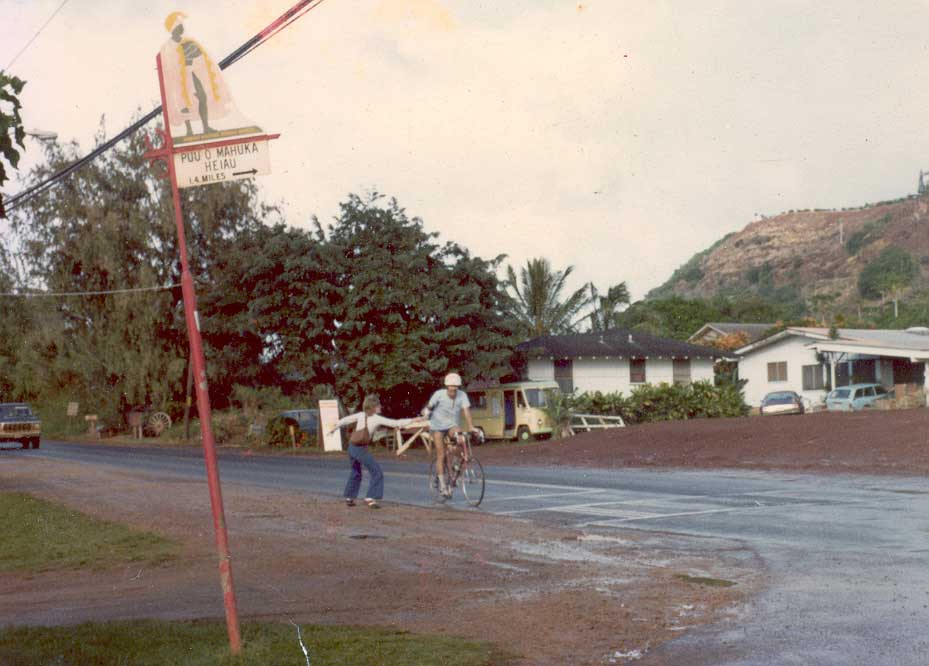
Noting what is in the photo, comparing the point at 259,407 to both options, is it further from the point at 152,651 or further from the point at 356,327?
the point at 152,651

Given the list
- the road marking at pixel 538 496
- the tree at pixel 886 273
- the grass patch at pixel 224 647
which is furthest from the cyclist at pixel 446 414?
the tree at pixel 886 273

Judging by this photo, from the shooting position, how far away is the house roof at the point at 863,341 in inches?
1908

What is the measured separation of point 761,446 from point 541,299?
28.8m

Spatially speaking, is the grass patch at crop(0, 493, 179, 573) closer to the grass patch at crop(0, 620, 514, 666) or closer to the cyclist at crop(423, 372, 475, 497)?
the cyclist at crop(423, 372, 475, 497)

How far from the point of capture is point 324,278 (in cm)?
4203

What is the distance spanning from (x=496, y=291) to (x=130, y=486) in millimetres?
22116

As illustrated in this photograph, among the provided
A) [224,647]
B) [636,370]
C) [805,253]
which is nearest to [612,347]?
[636,370]

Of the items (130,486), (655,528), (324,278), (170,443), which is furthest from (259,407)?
(655,528)

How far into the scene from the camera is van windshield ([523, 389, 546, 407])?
44.7 metres

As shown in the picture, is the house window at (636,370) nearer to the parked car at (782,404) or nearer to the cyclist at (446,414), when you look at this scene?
the parked car at (782,404)

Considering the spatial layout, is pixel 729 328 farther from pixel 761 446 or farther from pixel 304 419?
pixel 761 446

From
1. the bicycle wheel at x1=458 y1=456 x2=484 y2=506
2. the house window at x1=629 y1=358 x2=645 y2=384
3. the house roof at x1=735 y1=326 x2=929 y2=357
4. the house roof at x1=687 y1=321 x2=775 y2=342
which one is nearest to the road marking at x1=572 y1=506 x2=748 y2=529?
the bicycle wheel at x1=458 y1=456 x2=484 y2=506

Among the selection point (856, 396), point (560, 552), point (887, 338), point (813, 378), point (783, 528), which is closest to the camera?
point (560, 552)

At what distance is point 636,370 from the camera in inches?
1984
